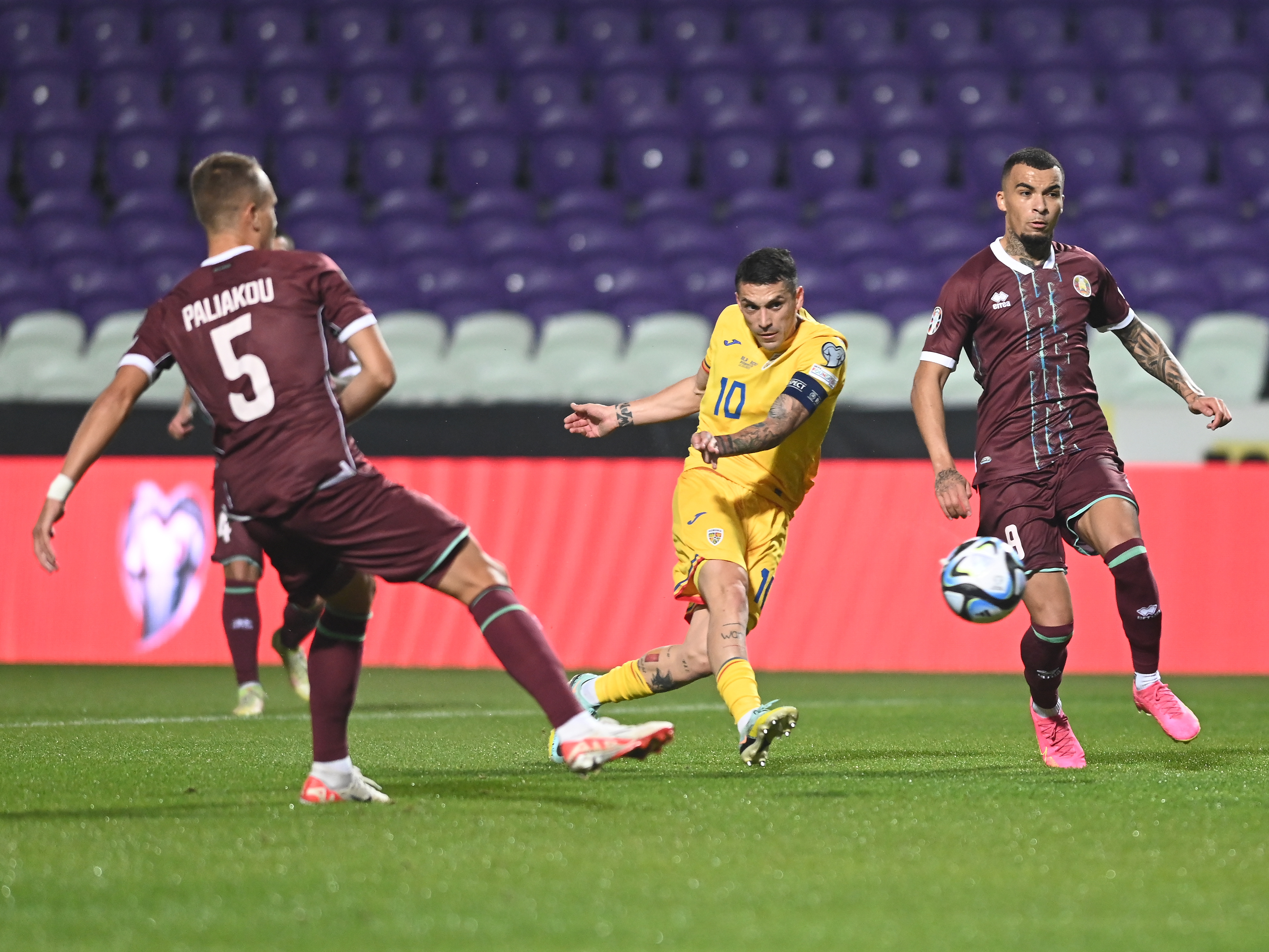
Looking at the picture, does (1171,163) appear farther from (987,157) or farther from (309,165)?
(309,165)

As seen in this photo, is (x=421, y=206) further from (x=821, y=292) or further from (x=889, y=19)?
(x=889, y=19)

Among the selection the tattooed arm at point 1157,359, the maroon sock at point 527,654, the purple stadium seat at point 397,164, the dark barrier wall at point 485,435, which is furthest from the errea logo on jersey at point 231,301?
the purple stadium seat at point 397,164

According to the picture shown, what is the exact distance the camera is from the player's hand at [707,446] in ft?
16.0

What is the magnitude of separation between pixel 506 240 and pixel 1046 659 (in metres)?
9.15

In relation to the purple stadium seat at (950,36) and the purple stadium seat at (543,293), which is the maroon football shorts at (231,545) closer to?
the purple stadium seat at (543,293)

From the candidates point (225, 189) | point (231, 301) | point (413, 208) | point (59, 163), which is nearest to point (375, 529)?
point (231, 301)

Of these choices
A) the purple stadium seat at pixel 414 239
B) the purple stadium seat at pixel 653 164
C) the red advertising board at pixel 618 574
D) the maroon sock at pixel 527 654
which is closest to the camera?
the maroon sock at pixel 527 654

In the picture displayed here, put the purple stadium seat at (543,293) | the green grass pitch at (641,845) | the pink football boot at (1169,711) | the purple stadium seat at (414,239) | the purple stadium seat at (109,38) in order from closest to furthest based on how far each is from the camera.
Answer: the green grass pitch at (641,845) < the pink football boot at (1169,711) < the purple stadium seat at (543,293) < the purple stadium seat at (414,239) < the purple stadium seat at (109,38)

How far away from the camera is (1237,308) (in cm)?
1297

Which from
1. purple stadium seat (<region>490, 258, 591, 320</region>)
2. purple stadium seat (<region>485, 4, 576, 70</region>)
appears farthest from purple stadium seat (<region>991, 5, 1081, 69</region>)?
purple stadium seat (<region>490, 258, 591, 320</region>)

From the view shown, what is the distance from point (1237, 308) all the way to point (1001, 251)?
8347 mm

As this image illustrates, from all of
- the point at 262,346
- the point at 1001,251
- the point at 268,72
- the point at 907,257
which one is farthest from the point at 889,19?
the point at 262,346

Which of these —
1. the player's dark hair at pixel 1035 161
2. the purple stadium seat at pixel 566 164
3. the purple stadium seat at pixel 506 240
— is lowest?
the purple stadium seat at pixel 506 240

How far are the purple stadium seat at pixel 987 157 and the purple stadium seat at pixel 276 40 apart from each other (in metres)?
6.34
